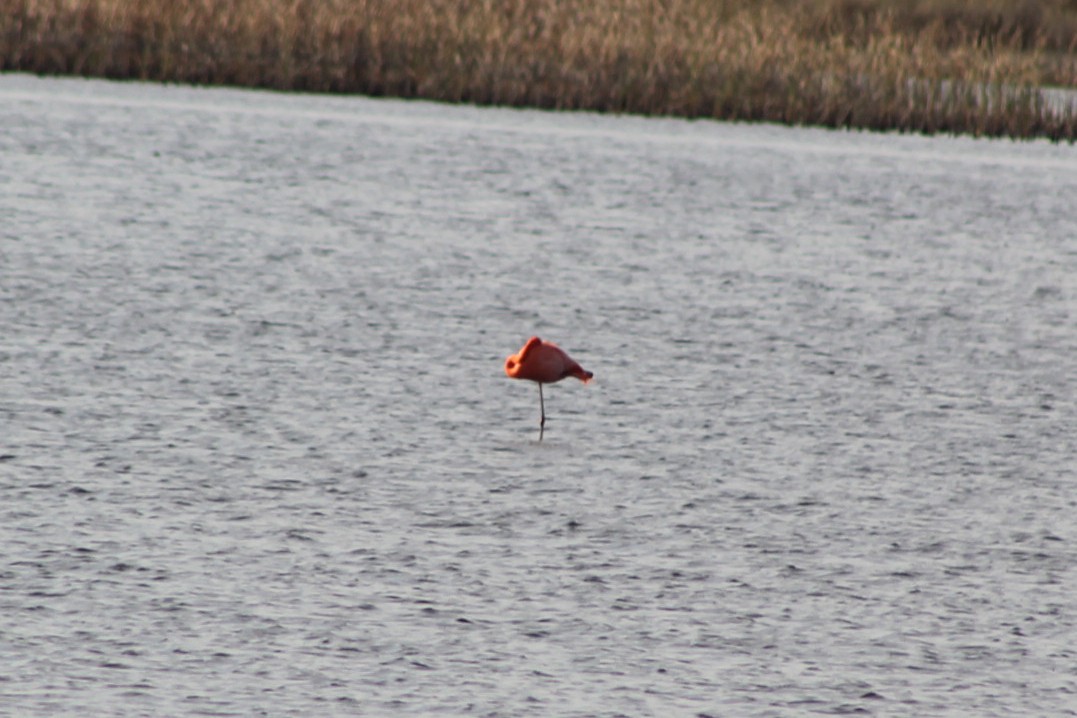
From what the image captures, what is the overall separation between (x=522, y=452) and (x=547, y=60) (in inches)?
529

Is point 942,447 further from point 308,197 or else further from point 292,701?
point 308,197

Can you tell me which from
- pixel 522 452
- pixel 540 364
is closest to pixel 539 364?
pixel 540 364

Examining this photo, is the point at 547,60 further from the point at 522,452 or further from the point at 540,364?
the point at 522,452

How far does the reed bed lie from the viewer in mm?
19859

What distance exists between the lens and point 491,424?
7980 millimetres

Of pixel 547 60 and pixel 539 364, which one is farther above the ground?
pixel 547 60

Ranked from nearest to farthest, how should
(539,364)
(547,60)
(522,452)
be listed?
(522,452) < (539,364) < (547,60)

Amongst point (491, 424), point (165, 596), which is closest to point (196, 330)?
point (491, 424)

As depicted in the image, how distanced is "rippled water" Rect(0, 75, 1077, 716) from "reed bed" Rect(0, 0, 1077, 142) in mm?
4029

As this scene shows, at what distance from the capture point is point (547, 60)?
2050 cm

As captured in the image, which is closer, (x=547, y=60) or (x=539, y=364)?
(x=539, y=364)

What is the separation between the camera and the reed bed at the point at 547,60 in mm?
19859

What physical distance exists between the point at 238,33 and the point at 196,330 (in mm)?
12333

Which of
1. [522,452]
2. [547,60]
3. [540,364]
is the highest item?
[547,60]
